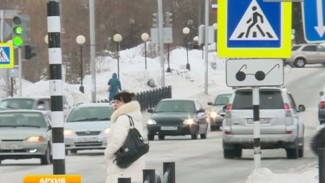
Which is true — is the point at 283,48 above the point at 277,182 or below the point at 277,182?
above

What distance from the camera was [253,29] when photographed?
20.2m

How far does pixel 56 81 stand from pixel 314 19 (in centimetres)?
290

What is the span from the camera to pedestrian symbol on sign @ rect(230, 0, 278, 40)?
66.4ft

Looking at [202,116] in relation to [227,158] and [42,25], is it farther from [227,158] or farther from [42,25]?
[42,25]

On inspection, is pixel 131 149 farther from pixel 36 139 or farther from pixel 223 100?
pixel 223 100

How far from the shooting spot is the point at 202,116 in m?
44.8

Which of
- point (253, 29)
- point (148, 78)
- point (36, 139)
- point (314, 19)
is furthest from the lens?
point (148, 78)

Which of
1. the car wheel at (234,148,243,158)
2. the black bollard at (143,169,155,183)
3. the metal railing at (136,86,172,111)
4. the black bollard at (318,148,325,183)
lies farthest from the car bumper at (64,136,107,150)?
the metal railing at (136,86,172,111)

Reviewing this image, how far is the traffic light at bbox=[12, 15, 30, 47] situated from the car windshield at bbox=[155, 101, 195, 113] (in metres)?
6.31

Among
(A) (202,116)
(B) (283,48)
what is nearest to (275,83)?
(B) (283,48)

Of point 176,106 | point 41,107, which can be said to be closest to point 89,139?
point 41,107

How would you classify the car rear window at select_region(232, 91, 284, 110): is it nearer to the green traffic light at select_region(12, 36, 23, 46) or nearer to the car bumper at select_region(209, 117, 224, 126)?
the green traffic light at select_region(12, 36, 23, 46)

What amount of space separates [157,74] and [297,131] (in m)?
49.8

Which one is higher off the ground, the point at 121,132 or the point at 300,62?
the point at 121,132
